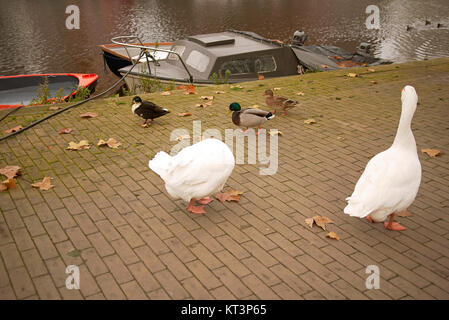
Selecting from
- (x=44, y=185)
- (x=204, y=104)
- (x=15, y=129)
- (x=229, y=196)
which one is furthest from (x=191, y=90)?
(x=44, y=185)

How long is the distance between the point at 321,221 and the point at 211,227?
1.35 m

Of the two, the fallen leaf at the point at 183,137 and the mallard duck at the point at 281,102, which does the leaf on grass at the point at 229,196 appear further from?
the mallard duck at the point at 281,102

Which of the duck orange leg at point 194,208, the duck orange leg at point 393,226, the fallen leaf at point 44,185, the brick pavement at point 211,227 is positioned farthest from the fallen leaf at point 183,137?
the duck orange leg at point 393,226

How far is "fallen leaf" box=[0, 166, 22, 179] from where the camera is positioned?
18.4ft

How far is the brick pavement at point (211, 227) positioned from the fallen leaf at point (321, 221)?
0.28 ft

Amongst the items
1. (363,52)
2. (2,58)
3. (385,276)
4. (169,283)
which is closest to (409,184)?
(385,276)

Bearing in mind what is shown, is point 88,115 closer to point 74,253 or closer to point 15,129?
point 15,129

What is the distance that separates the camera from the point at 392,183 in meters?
4.46

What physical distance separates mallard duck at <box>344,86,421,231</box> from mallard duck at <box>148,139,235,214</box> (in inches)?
60.2

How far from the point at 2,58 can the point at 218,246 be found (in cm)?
2117

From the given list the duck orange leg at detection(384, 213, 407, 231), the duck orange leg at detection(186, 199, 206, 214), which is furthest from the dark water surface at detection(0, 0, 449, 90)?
the duck orange leg at detection(384, 213, 407, 231)

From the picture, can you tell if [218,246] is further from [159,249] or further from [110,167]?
[110,167]

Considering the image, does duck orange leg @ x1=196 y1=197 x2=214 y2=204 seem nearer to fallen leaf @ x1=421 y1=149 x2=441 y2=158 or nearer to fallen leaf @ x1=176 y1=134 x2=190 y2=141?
fallen leaf @ x1=176 y1=134 x2=190 y2=141

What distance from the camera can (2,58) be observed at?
21.0 meters
